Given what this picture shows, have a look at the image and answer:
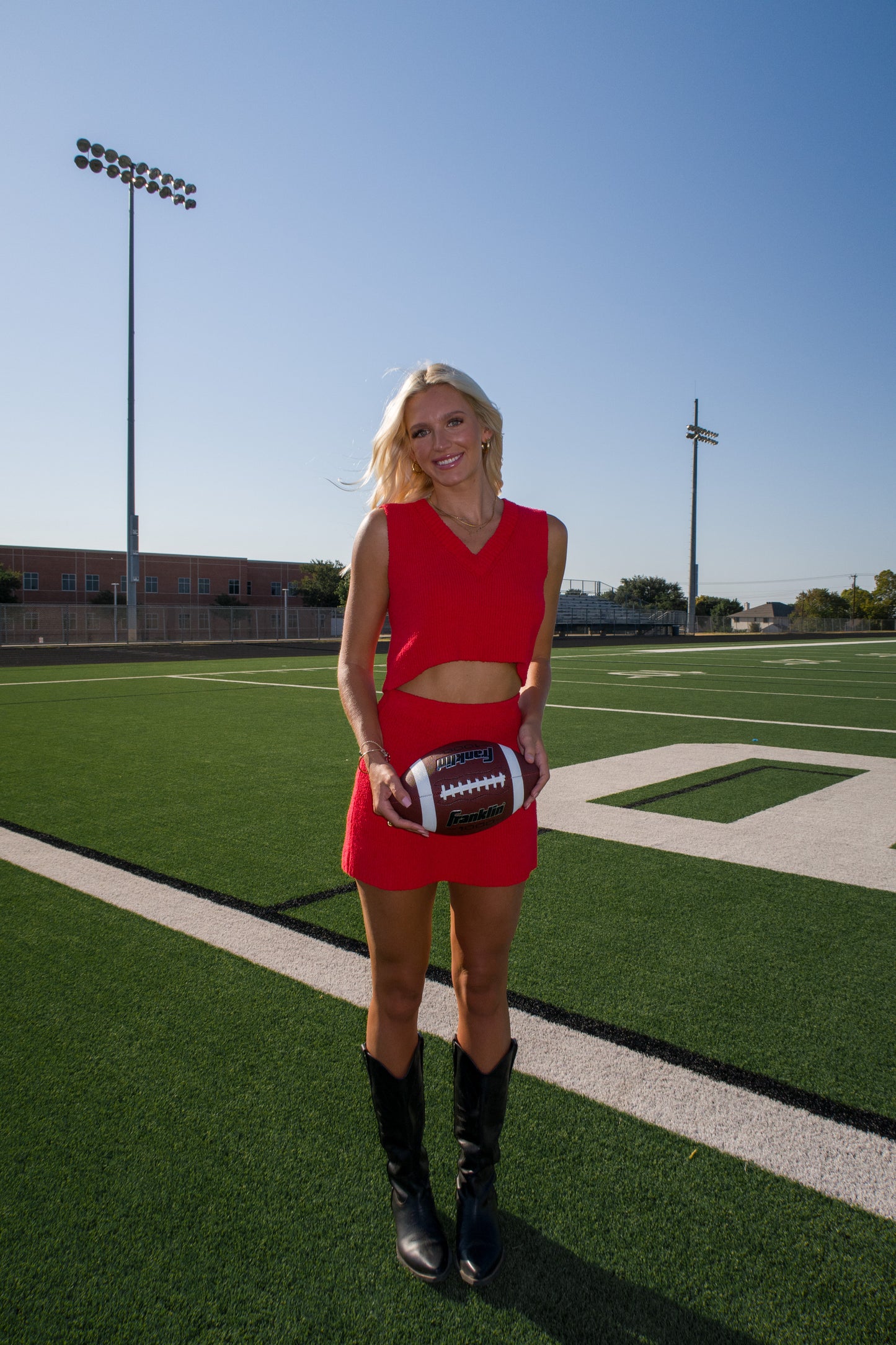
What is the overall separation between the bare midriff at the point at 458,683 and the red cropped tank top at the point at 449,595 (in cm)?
2

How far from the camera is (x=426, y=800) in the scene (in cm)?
180

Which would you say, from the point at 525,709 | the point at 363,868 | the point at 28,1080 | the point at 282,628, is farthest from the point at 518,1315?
the point at 282,628

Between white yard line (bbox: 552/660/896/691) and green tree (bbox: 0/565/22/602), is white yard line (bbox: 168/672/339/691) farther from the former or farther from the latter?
green tree (bbox: 0/565/22/602)

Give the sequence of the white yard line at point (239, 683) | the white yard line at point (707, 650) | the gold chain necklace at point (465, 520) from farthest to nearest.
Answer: the white yard line at point (707, 650) → the white yard line at point (239, 683) → the gold chain necklace at point (465, 520)

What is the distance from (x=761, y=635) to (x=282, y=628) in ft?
89.6

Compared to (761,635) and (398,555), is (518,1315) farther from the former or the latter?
(761,635)

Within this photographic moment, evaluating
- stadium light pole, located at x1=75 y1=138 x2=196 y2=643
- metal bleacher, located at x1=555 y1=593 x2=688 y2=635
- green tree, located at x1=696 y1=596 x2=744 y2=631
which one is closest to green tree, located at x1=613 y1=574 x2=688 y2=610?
green tree, located at x1=696 y1=596 x2=744 y2=631

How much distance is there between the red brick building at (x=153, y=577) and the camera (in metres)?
59.4

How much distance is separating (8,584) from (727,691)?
51553 mm

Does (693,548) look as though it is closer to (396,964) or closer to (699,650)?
(699,650)

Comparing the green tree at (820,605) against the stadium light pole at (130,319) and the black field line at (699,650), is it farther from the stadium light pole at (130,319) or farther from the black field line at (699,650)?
the stadium light pole at (130,319)

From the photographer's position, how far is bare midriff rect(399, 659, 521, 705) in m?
1.95

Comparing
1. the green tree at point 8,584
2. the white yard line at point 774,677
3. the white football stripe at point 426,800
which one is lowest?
the white yard line at point 774,677

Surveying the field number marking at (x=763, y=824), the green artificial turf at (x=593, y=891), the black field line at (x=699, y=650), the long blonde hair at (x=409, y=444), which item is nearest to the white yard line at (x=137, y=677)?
the green artificial turf at (x=593, y=891)
